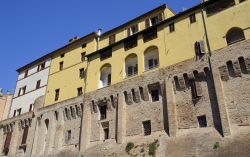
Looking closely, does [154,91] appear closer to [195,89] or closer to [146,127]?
[146,127]

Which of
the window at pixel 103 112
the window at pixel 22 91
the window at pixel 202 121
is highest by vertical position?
the window at pixel 22 91

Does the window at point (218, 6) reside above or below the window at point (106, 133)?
above

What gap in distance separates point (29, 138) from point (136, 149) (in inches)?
620

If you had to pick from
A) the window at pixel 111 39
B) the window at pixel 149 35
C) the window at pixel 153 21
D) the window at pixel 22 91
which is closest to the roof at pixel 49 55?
the window at pixel 111 39

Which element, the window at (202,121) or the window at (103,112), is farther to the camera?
the window at (103,112)

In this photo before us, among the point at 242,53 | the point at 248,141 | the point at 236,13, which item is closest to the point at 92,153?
the point at 248,141

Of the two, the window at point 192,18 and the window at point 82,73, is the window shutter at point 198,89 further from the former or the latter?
the window at point 82,73

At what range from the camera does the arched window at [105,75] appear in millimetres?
28017

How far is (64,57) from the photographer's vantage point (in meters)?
34.2

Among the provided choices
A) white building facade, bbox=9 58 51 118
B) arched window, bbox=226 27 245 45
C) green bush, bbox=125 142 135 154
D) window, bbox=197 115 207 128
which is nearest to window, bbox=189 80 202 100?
window, bbox=197 115 207 128

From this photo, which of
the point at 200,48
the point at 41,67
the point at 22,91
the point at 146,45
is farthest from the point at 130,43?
the point at 22,91

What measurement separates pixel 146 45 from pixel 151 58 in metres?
1.34

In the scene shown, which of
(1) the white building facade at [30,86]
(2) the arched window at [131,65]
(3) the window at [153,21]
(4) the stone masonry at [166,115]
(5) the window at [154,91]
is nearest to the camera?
(4) the stone masonry at [166,115]

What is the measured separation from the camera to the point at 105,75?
28500 mm
